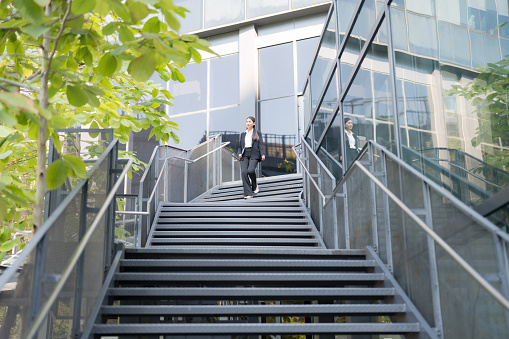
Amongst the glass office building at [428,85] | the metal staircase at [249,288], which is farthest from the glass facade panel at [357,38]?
the metal staircase at [249,288]

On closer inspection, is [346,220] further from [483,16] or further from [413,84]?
[483,16]

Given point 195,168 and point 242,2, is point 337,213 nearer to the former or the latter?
point 195,168

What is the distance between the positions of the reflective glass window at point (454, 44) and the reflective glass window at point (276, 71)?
524 inches

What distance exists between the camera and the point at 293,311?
466 cm

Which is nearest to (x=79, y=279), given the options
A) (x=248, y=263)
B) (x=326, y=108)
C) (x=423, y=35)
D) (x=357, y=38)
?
(x=248, y=263)

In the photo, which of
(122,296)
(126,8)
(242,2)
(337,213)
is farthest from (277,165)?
(126,8)

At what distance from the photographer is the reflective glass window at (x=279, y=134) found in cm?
1775

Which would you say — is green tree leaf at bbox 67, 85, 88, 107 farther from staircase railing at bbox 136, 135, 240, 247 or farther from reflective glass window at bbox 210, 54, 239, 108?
reflective glass window at bbox 210, 54, 239, 108

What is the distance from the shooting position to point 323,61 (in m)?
9.93

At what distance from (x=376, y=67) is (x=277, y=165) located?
37.1 feet

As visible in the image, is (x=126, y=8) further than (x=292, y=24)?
No

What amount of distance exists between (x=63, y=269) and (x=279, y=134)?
14370 mm

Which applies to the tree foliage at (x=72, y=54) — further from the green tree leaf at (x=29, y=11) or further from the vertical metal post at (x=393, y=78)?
the vertical metal post at (x=393, y=78)

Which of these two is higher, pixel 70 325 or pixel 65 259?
pixel 65 259
